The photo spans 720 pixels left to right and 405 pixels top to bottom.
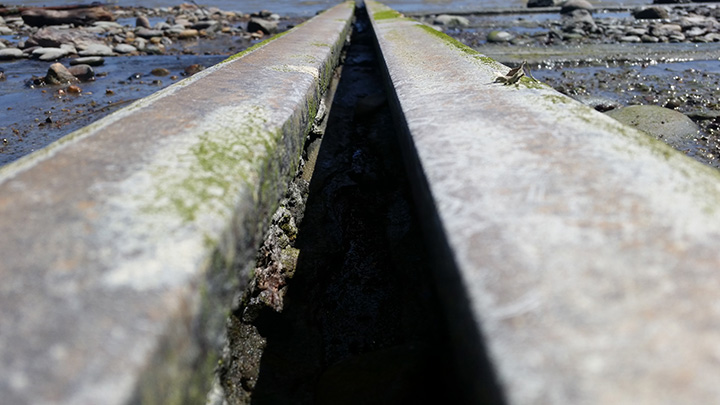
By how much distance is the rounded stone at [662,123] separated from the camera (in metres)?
3.82

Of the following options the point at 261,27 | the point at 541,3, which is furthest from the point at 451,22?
the point at 541,3

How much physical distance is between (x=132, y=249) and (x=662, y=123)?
172 inches

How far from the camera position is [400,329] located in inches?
58.4

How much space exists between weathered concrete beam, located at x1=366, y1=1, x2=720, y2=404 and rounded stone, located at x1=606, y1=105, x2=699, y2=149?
2.88m

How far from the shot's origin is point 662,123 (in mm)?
3959

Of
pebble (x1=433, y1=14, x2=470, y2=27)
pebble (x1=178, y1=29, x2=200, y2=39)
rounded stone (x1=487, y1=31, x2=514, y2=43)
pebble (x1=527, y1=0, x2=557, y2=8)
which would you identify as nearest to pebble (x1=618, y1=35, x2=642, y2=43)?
rounded stone (x1=487, y1=31, x2=514, y2=43)

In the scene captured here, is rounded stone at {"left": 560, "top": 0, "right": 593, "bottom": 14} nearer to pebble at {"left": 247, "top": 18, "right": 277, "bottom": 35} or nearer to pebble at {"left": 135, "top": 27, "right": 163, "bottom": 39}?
pebble at {"left": 247, "top": 18, "right": 277, "bottom": 35}

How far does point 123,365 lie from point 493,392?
557 millimetres

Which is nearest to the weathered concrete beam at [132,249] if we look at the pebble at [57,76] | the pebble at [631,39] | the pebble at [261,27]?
the pebble at [57,76]

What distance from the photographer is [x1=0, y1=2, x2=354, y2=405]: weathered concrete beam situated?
0.69 meters

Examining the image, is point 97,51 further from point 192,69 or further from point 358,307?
point 358,307

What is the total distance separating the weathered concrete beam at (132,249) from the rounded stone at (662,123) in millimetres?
3521

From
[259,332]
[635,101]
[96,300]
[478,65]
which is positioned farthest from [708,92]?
[96,300]

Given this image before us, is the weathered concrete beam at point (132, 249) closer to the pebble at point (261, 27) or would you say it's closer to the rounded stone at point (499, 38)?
the rounded stone at point (499, 38)
